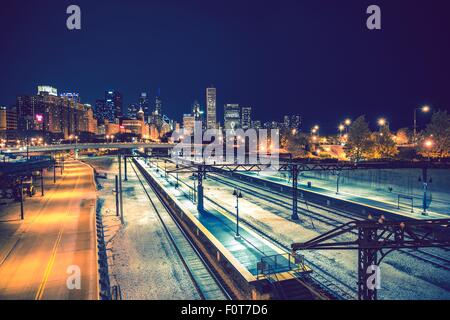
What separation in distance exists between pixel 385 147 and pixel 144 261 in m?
47.7

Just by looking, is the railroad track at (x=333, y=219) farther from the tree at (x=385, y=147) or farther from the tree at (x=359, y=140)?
the tree at (x=385, y=147)

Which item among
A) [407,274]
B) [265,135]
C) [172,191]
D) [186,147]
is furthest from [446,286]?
[186,147]

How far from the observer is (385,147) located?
51.3m

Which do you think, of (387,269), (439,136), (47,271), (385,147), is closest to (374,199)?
(387,269)

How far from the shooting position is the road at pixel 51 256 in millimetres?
14328

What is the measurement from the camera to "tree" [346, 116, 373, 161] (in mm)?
53312

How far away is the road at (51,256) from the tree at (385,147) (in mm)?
47650

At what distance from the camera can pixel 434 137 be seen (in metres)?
44.7

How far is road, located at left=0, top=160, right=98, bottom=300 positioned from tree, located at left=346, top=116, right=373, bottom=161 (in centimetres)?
4636

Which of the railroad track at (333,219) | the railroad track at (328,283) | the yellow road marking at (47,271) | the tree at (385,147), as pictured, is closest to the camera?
the yellow road marking at (47,271)

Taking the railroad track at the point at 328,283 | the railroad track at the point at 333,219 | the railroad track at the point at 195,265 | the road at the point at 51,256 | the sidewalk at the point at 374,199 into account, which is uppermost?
the sidewalk at the point at 374,199

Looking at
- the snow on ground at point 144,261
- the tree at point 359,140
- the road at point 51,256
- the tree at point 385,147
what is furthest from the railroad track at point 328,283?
the tree at point 359,140
